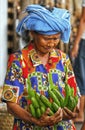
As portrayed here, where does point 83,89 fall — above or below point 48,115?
below

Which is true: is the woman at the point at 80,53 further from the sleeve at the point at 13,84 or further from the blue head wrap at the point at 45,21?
the sleeve at the point at 13,84

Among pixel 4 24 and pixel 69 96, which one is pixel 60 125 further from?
pixel 4 24

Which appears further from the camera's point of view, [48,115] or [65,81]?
[65,81]

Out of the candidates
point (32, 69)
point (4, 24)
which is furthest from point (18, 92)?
point (4, 24)

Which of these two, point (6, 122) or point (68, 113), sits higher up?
point (68, 113)

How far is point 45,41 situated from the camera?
10.9 ft

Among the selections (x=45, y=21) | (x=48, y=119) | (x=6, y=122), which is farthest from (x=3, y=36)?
(x=48, y=119)

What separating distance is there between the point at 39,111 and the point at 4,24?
508 centimetres

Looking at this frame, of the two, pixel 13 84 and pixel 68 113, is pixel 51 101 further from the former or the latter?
pixel 13 84

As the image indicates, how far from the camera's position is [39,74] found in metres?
3.40

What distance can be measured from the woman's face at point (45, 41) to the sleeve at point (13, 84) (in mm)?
197

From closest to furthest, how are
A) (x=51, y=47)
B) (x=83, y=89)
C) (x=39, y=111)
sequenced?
1. (x=39, y=111)
2. (x=51, y=47)
3. (x=83, y=89)

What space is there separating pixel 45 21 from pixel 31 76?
16.1 inches

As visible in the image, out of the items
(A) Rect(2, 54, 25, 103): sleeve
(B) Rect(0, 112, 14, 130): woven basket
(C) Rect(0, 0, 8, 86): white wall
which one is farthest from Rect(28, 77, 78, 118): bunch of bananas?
(C) Rect(0, 0, 8, 86): white wall
